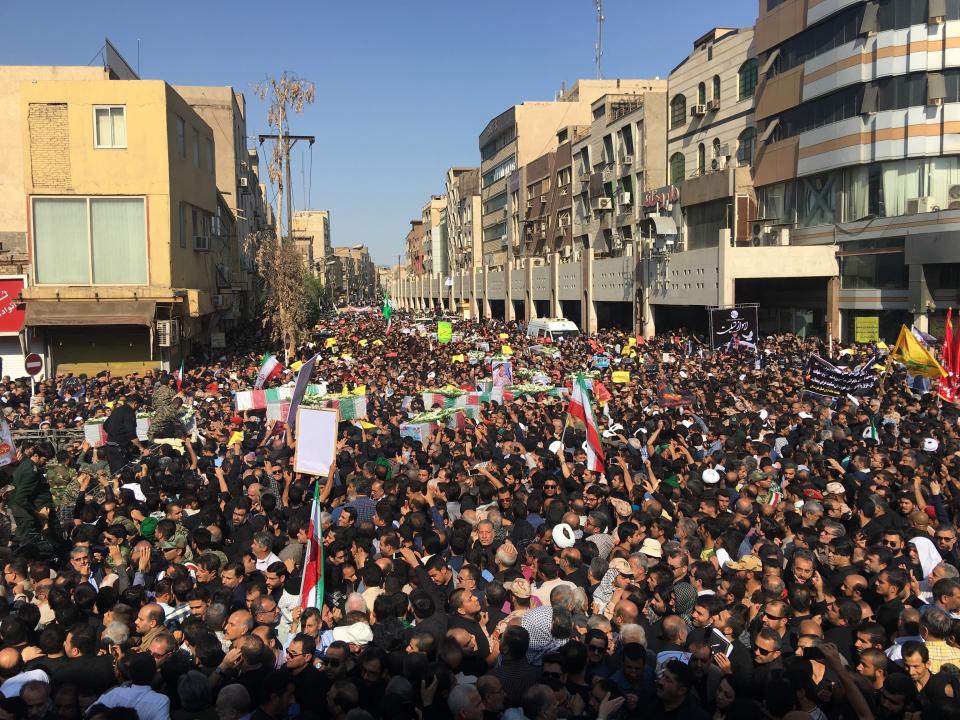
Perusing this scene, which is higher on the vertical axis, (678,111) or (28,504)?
(678,111)

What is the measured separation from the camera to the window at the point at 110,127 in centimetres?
2650

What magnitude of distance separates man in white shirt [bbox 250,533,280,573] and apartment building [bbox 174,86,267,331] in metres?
30.5

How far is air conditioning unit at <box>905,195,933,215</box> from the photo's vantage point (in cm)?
2845

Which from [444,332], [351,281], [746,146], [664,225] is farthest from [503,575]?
[351,281]

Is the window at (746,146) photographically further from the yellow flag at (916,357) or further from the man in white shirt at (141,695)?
the man in white shirt at (141,695)

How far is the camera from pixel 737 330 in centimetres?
2536

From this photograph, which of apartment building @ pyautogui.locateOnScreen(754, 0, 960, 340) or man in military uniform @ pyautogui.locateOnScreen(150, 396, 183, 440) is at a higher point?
apartment building @ pyautogui.locateOnScreen(754, 0, 960, 340)

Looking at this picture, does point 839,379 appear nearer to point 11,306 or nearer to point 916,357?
point 916,357

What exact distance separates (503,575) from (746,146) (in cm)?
3425

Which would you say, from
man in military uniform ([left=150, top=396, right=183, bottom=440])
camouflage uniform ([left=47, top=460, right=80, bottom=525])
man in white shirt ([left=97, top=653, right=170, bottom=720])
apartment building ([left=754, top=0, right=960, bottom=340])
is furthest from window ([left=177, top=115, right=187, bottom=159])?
man in white shirt ([left=97, top=653, right=170, bottom=720])

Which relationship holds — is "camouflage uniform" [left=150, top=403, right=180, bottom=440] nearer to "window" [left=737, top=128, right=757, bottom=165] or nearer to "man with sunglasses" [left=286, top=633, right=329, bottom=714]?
"man with sunglasses" [left=286, top=633, right=329, bottom=714]

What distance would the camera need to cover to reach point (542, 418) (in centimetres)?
1536

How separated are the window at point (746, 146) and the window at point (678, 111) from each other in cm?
485

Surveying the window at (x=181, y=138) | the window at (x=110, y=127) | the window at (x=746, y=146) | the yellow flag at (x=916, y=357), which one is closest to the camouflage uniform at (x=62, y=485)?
the yellow flag at (x=916, y=357)
